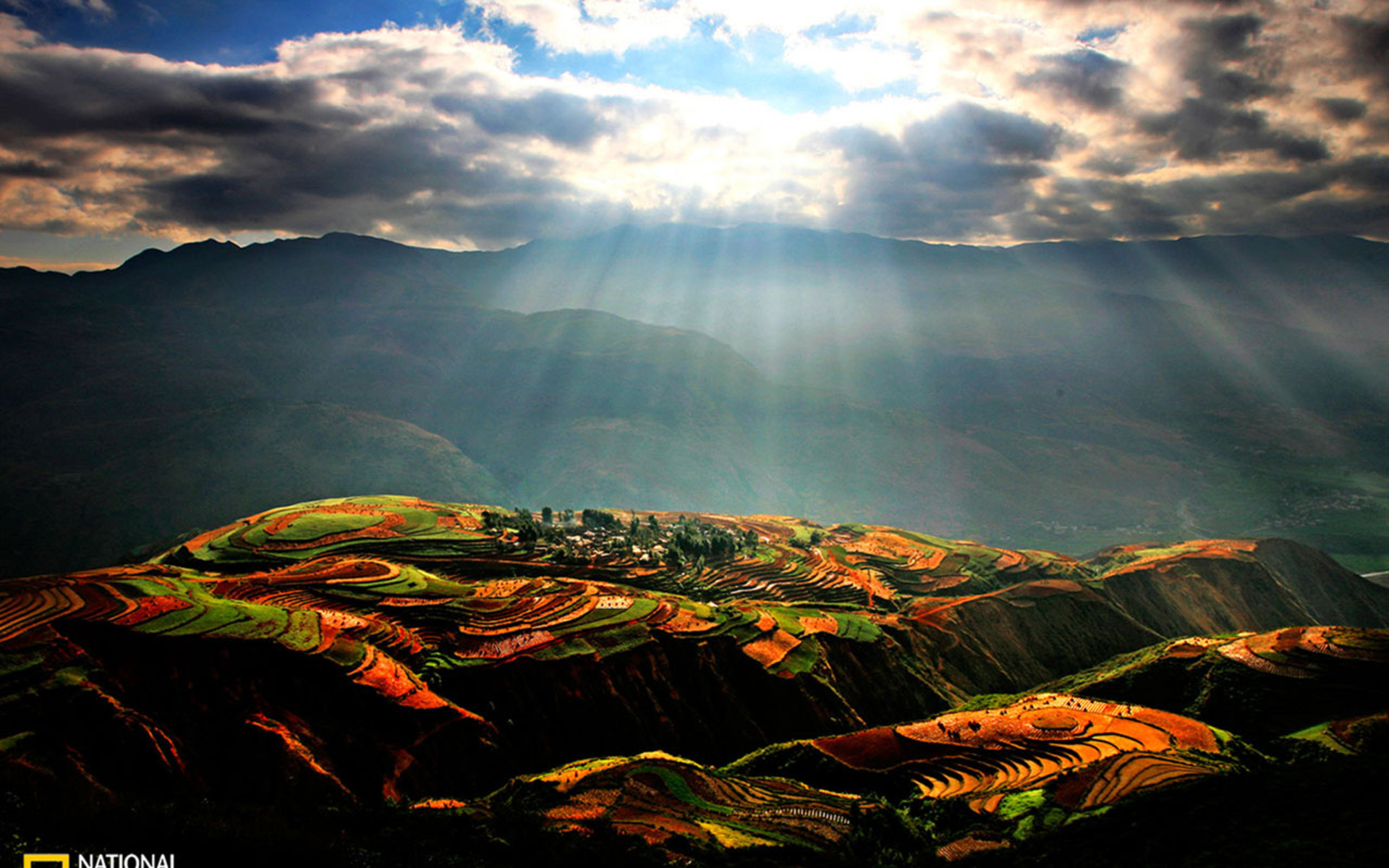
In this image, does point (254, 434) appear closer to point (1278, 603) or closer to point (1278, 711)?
point (1278, 711)

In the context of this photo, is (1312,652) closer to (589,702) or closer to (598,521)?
(589,702)

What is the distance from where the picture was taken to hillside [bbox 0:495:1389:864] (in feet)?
83.3

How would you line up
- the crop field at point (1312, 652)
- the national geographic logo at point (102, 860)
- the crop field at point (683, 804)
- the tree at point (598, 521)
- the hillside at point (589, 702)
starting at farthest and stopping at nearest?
the tree at point (598, 521) → the crop field at point (1312, 652) → the hillside at point (589, 702) → the crop field at point (683, 804) → the national geographic logo at point (102, 860)

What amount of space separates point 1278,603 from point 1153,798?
288 ft

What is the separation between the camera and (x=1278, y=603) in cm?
8644

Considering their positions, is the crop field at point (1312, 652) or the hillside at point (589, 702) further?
the crop field at point (1312, 652)

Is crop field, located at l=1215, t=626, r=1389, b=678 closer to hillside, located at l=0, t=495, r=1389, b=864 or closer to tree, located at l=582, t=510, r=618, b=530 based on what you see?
hillside, located at l=0, t=495, r=1389, b=864

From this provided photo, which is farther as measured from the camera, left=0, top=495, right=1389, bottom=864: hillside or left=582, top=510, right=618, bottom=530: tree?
left=582, top=510, right=618, bottom=530: tree

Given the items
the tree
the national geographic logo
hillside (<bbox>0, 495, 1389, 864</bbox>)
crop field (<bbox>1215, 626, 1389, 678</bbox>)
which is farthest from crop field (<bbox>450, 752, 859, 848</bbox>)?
the tree

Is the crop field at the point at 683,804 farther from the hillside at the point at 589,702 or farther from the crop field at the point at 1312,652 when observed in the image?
the crop field at the point at 1312,652

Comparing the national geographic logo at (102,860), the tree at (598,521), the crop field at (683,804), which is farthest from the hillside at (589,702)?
the tree at (598,521)

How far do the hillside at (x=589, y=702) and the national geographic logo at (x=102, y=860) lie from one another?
1302 mm

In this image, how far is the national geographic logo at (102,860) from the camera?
58.7ft

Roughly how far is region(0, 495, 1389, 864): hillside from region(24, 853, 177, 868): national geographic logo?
4.27ft
